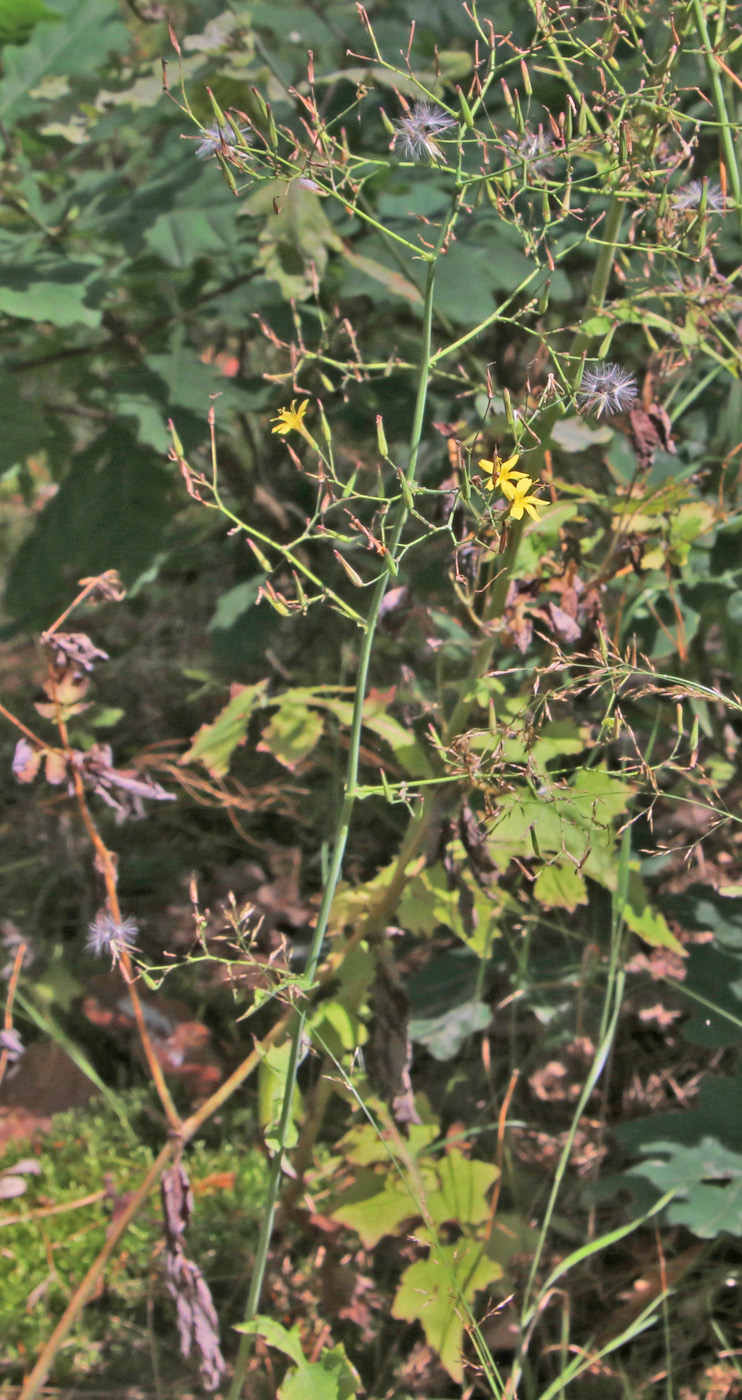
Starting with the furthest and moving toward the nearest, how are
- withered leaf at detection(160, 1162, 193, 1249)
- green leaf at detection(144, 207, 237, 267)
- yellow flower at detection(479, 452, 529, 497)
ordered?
green leaf at detection(144, 207, 237, 267)
withered leaf at detection(160, 1162, 193, 1249)
yellow flower at detection(479, 452, 529, 497)

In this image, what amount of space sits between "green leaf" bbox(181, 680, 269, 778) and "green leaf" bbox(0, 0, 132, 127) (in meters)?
1.14

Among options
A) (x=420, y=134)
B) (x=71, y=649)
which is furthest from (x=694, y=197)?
(x=71, y=649)

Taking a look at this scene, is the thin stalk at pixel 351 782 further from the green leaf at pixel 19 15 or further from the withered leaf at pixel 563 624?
the green leaf at pixel 19 15

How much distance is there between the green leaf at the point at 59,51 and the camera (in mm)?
1925

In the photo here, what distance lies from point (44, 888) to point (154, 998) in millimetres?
432

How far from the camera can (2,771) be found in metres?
2.50

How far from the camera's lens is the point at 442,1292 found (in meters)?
1.32

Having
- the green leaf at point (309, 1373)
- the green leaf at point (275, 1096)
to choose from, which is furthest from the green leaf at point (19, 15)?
the green leaf at point (309, 1373)

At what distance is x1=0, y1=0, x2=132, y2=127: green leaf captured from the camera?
1.92 metres

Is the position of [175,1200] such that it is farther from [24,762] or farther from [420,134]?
[420,134]

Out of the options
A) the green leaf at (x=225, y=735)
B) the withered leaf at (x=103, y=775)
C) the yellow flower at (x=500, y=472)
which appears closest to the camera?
the yellow flower at (x=500, y=472)

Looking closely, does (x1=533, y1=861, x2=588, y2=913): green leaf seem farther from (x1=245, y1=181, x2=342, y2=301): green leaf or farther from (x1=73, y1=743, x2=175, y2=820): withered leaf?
(x1=245, y1=181, x2=342, y2=301): green leaf

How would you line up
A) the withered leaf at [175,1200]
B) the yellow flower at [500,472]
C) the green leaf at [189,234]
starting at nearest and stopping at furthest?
the yellow flower at [500,472] < the withered leaf at [175,1200] < the green leaf at [189,234]

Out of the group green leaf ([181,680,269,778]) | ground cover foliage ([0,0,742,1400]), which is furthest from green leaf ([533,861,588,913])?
green leaf ([181,680,269,778])
